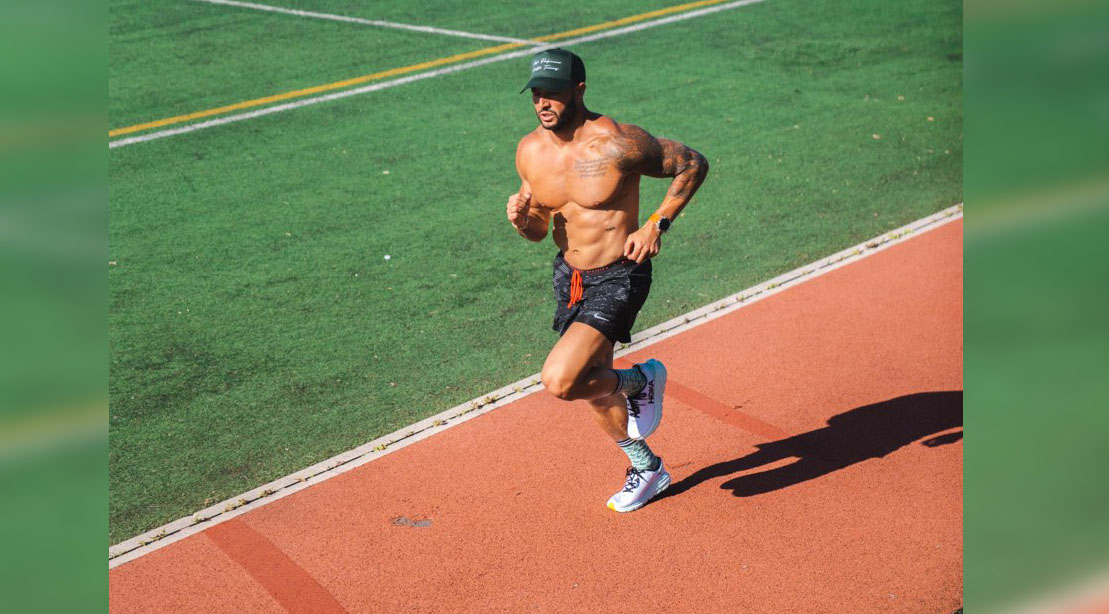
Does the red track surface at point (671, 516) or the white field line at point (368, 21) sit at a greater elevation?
the white field line at point (368, 21)

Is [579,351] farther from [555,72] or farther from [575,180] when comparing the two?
[555,72]

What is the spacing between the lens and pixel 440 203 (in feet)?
35.4

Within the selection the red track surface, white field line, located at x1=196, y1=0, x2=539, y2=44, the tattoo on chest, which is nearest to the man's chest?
the tattoo on chest

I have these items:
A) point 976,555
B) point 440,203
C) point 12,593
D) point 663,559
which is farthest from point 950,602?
point 440,203

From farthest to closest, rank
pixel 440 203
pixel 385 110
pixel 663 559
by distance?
pixel 385 110
pixel 440 203
pixel 663 559

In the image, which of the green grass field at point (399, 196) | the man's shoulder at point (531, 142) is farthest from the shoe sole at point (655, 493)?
the man's shoulder at point (531, 142)

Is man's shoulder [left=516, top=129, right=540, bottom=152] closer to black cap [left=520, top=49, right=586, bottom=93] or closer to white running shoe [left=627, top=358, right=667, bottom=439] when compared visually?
black cap [left=520, top=49, right=586, bottom=93]

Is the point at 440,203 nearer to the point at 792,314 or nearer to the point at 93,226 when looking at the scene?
the point at 792,314

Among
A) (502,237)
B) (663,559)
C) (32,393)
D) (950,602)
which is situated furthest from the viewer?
(502,237)

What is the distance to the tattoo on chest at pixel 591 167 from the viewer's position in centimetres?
564

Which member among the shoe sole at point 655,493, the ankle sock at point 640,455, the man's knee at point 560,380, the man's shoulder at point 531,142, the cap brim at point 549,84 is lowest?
the shoe sole at point 655,493

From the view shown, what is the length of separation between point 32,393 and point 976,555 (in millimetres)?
868

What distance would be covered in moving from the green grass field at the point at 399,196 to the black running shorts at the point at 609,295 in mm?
1778

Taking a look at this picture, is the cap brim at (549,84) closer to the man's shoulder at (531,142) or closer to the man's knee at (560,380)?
the man's shoulder at (531,142)
